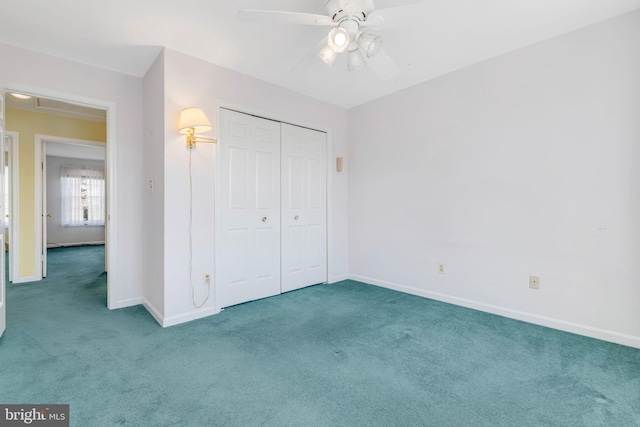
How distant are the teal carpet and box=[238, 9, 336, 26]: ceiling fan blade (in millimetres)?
2181

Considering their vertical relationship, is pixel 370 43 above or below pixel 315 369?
above

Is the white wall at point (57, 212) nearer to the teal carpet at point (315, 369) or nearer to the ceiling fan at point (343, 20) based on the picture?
the teal carpet at point (315, 369)

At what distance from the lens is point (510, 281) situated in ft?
9.33

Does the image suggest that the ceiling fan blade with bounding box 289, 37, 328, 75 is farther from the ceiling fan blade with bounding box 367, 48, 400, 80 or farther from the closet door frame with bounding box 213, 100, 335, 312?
the closet door frame with bounding box 213, 100, 335, 312

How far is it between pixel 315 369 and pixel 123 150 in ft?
9.41

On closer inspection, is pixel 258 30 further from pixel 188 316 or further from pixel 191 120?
pixel 188 316

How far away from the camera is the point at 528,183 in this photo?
2.71 m

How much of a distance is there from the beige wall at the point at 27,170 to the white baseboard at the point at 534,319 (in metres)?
4.91

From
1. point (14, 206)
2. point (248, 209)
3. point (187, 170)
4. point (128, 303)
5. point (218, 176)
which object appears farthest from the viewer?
point (14, 206)

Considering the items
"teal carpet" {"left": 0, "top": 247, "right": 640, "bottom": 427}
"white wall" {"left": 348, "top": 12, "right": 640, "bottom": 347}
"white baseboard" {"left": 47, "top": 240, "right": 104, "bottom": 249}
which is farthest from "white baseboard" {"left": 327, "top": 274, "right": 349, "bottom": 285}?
"white baseboard" {"left": 47, "top": 240, "right": 104, "bottom": 249}

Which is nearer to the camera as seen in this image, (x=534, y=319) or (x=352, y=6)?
(x=352, y=6)

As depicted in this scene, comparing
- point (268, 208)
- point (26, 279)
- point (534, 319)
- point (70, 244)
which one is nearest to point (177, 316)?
point (268, 208)

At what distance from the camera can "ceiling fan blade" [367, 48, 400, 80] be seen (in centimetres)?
218

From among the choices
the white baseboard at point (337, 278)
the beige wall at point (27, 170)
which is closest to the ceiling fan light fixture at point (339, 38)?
the white baseboard at point (337, 278)
